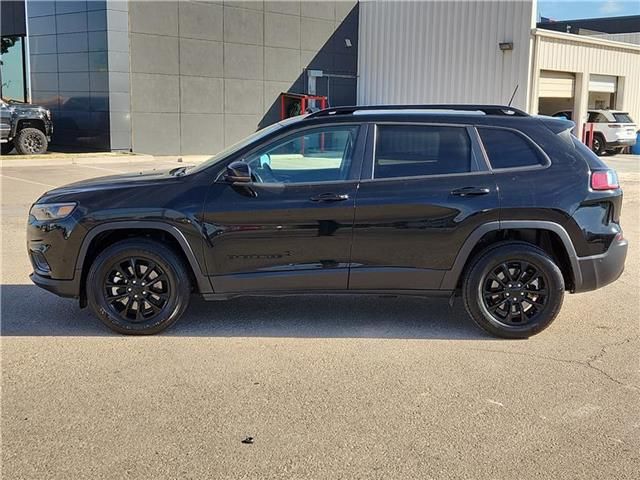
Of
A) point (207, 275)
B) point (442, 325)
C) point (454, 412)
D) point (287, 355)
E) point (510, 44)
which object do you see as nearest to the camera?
point (454, 412)

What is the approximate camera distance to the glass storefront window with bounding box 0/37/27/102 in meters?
26.0

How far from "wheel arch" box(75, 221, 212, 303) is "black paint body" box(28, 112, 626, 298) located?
0.04ft

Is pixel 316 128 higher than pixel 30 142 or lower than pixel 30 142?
higher

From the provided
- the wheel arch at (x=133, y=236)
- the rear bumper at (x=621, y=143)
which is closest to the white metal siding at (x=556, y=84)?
the rear bumper at (x=621, y=143)

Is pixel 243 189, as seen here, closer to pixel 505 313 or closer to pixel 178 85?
pixel 505 313

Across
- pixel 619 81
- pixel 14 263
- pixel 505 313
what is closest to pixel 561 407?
pixel 505 313

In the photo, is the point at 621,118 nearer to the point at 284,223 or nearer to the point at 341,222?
the point at 341,222

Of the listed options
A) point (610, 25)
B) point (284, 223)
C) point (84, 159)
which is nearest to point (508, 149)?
point (284, 223)

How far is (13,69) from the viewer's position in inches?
1038

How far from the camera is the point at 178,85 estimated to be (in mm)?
23312

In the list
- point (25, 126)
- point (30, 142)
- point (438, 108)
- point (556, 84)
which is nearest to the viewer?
point (438, 108)

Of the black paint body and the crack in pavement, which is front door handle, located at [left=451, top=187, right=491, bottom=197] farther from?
the crack in pavement

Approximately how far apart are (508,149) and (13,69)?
2575 cm

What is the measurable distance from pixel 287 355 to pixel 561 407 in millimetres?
1896
